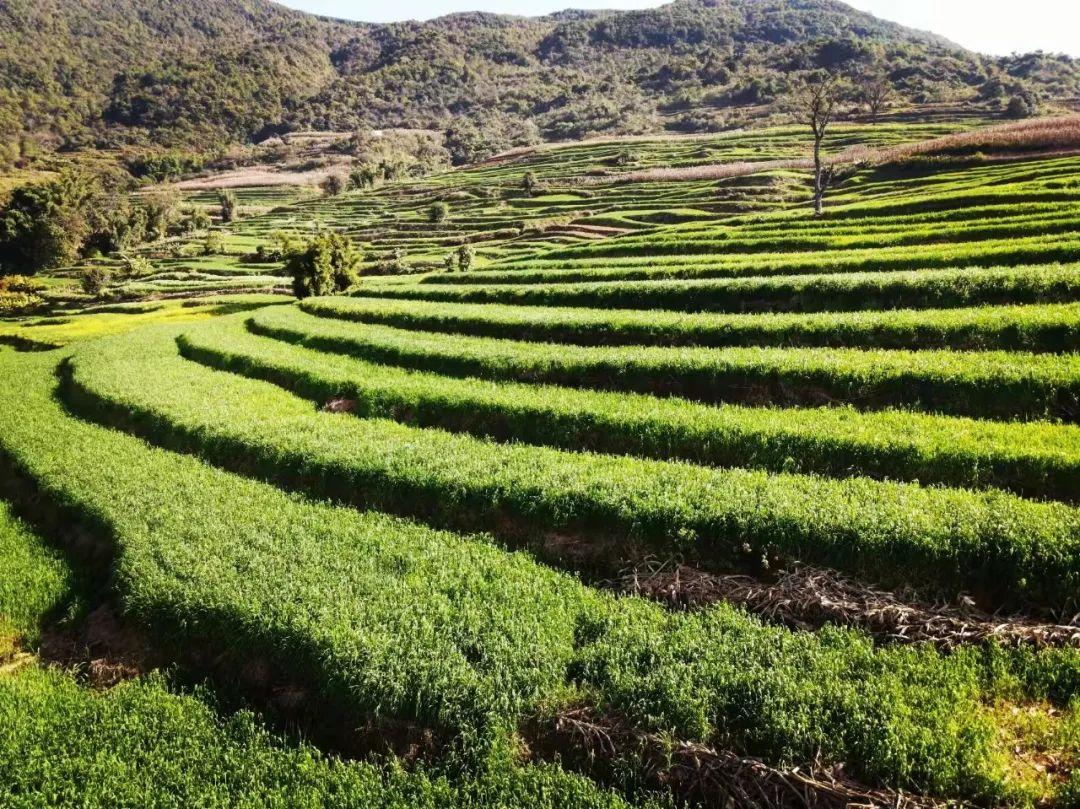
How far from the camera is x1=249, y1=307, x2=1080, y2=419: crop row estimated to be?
54.1 feet

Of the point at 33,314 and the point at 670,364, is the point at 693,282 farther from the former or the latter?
the point at 33,314

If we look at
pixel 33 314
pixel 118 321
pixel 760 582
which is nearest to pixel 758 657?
pixel 760 582

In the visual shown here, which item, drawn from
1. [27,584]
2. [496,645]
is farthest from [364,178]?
[496,645]

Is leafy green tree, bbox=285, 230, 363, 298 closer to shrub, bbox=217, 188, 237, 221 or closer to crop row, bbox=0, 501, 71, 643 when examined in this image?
crop row, bbox=0, 501, 71, 643

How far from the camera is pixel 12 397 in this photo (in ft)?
111

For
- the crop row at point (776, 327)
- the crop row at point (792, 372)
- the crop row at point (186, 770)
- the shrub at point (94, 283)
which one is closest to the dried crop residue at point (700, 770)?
the crop row at point (186, 770)

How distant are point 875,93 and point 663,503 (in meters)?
174

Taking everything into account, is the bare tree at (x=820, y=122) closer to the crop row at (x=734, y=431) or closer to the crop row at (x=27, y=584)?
the crop row at (x=734, y=431)

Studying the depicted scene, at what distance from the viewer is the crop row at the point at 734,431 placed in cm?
1326

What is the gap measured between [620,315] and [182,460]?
65.4 ft

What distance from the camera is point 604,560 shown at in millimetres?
13367

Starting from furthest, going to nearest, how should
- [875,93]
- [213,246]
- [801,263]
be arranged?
[875,93] → [213,246] → [801,263]

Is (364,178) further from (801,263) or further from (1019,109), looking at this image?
(801,263)

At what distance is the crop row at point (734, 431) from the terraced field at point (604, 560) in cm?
10
